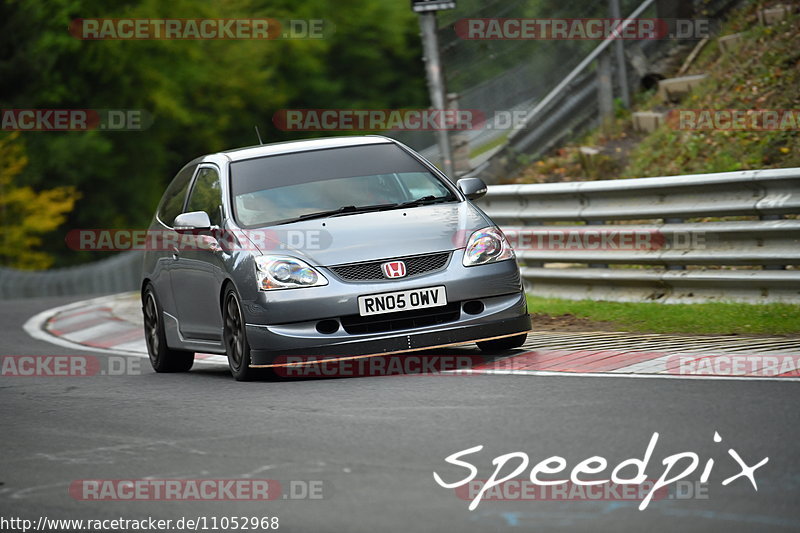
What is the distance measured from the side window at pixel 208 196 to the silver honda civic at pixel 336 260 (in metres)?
0.02

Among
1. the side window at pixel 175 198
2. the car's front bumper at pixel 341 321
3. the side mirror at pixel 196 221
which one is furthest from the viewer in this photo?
the side window at pixel 175 198

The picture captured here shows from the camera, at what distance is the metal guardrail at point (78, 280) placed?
41.5 metres

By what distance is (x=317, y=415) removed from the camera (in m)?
7.69

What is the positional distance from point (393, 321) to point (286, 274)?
74 centimetres

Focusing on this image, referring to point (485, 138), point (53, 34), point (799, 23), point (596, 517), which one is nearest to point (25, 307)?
point (485, 138)

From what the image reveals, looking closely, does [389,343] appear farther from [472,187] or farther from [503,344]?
[472,187]

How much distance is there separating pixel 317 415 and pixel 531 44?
31.8 feet

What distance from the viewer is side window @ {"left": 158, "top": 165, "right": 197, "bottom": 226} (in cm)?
1145

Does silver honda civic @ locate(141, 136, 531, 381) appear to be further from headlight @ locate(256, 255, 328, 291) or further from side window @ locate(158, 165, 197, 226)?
side window @ locate(158, 165, 197, 226)

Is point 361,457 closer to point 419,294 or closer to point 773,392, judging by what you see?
point 773,392

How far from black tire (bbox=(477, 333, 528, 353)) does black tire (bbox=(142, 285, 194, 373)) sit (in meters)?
2.72

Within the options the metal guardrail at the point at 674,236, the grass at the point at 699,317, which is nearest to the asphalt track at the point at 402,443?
the grass at the point at 699,317

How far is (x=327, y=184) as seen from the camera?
10.2 m

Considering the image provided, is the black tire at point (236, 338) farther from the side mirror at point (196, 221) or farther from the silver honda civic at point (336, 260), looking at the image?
the side mirror at point (196, 221)
